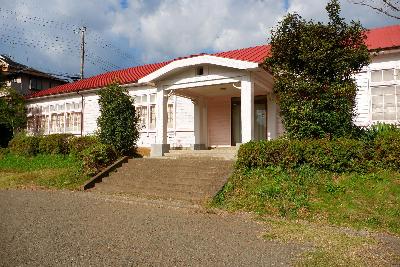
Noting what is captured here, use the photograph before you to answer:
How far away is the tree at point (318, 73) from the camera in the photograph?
10031 mm

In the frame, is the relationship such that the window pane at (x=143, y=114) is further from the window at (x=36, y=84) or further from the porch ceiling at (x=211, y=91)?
the window at (x=36, y=84)

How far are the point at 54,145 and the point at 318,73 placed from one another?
45.3ft

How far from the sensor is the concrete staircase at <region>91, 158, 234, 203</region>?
984 centimetres

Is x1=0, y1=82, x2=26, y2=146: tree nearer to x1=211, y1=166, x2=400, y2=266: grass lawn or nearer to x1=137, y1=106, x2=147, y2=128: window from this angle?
x1=137, y1=106, x2=147, y2=128: window

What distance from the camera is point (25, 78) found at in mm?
33719

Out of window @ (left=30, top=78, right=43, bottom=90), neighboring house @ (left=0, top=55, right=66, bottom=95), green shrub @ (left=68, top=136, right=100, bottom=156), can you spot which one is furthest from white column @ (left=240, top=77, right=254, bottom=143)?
window @ (left=30, top=78, right=43, bottom=90)

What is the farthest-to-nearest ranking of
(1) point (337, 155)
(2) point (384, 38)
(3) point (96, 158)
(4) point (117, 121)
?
A: 1. (2) point (384, 38)
2. (4) point (117, 121)
3. (3) point (96, 158)
4. (1) point (337, 155)

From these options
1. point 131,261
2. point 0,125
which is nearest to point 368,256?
point 131,261

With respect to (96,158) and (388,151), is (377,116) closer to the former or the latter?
(388,151)

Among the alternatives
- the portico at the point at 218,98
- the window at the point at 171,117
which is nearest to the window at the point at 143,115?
the window at the point at 171,117

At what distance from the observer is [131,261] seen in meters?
4.58

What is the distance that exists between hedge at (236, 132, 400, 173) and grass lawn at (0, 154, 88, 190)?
6669 mm

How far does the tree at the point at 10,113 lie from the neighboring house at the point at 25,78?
25.6 feet

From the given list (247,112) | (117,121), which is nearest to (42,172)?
(117,121)
